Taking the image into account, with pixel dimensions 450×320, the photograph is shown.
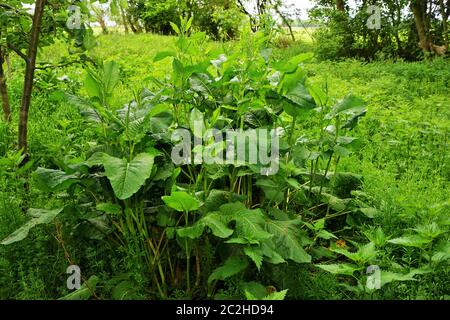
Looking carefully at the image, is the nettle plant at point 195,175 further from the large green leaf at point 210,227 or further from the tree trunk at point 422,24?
the tree trunk at point 422,24

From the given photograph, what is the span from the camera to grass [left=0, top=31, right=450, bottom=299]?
2516 mm

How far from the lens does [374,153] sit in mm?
4406

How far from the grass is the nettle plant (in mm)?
183

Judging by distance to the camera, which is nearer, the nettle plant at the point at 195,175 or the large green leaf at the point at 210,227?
the large green leaf at the point at 210,227

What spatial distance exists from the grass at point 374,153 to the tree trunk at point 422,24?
2464 mm

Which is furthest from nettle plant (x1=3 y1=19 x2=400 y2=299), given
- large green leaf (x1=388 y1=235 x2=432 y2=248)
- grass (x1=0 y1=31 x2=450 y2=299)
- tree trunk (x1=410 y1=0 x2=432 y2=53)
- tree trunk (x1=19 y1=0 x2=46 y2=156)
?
tree trunk (x1=410 y1=0 x2=432 y2=53)

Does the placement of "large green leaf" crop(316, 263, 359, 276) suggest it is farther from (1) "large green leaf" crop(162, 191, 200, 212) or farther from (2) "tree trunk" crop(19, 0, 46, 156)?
(2) "tree trunk" crop(19, 0, 46, 156)

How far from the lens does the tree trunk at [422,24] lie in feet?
35.9

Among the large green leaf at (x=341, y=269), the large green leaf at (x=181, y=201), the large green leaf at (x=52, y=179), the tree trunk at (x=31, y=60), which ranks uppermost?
the tree trunk at (x=31, y=60)

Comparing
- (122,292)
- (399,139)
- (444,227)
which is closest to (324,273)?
(444,227)

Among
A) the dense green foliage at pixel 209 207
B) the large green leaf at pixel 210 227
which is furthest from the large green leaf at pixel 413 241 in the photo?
the large green leaf at pixel 210 227

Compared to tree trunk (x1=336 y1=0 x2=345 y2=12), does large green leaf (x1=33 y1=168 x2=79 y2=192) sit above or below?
below

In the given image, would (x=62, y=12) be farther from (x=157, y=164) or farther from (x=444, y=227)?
(x=444, y=227)

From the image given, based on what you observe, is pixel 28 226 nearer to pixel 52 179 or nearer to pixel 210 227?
pixel 52 179
